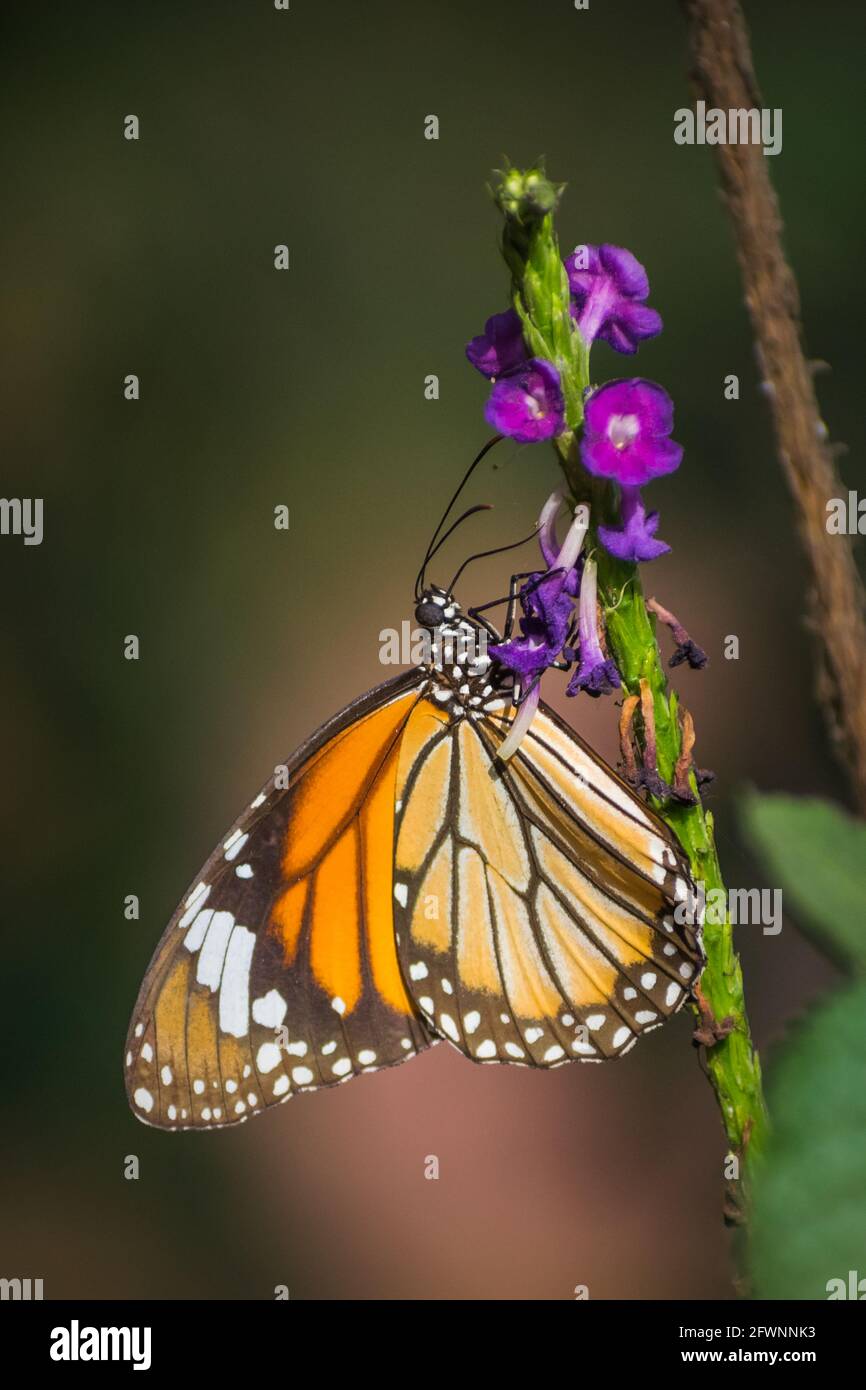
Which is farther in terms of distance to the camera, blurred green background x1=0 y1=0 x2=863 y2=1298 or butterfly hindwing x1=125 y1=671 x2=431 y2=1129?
blurred green background x1=0 y1=0 x2=863 y2=1298

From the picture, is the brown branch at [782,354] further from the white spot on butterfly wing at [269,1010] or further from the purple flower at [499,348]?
the white spot on butterfly wing at [269,1010]

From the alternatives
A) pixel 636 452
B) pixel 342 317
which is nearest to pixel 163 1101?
pixel 636 452

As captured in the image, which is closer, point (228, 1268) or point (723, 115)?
point (723, 115)

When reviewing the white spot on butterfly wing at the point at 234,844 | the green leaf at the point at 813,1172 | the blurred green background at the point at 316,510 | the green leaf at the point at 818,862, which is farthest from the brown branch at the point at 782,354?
the blurred green background at the point at 316,510

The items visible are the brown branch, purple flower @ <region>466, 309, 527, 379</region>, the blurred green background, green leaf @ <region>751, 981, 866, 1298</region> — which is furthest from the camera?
the blurred green background

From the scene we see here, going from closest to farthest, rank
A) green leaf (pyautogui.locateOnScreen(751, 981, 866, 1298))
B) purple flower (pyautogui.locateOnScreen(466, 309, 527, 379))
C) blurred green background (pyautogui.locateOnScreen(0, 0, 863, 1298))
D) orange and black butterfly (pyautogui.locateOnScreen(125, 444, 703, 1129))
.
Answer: green leaf (pyautogui.locateOnScreen(751, 981, 866, 1298)) → purple flower (pyautogui.locateOnScreen(466, 309, 527, 379)) → orange and black butterfly (pyautogui.locateOnScreen(125, 444, 703, 1129)) → blurred green background (pyautogui.locateOnScreen(0, 0, 863, 1298))

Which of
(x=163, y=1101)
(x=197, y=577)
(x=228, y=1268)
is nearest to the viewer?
(x=163, y=1101)

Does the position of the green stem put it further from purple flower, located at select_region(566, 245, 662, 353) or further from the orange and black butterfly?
the orange and black butterfly

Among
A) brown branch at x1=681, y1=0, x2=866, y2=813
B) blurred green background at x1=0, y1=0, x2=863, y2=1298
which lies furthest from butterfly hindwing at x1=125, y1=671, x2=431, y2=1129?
blurred green background at x1=0, y1=0, x2=863, y2=1298

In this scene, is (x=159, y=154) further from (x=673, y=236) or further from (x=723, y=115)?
(x=723, y=115)
